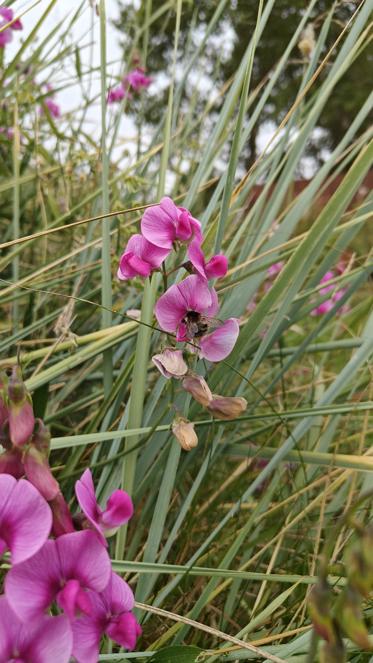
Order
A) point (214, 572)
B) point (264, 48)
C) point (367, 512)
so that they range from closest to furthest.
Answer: point (214, 572), point (367, 512), point (264, 48)

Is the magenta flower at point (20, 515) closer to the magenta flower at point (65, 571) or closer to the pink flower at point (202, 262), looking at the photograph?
the magenta flower at point (65, 571)

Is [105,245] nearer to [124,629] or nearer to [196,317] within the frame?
[196,317]

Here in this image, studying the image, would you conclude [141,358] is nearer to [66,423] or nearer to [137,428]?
[137,428]

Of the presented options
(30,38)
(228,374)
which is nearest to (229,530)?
(228,374)

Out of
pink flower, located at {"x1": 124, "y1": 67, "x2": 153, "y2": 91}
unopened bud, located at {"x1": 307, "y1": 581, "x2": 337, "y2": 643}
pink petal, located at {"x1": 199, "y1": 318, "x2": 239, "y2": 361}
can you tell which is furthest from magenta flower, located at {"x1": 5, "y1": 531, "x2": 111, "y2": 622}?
pink flower, located at {"x1": 124, "y1": 67, "x2": 153, "y2": 91}

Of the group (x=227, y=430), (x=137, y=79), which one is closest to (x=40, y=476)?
(x=227, y=430)

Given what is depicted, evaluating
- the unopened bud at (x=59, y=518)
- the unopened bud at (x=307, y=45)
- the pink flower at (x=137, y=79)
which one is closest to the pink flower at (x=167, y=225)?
the unopened bud at (x=59, y=518)

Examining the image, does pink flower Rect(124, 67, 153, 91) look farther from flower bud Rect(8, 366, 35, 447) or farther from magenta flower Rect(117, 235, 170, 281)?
flower bud Rect(8, 366, 35, 447)
